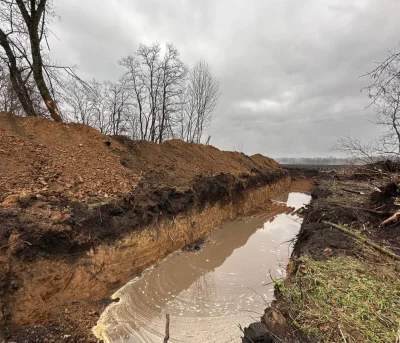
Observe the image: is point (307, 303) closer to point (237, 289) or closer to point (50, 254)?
point (237, 289)

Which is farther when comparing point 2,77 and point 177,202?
point 2,77

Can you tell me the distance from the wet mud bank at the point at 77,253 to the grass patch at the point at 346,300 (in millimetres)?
3244

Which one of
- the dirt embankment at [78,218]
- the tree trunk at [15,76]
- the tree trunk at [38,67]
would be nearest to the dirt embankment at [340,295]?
the dirt embankment at [78,218]

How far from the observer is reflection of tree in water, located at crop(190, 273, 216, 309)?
5562mm

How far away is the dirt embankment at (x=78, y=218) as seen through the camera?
4.24 m

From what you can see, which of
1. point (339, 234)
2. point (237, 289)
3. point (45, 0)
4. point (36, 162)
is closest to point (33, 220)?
point (36, 162)

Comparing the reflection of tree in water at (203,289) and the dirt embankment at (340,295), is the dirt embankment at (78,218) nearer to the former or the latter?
the reflection of tree in water at (203,289)

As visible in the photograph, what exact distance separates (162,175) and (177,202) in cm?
156

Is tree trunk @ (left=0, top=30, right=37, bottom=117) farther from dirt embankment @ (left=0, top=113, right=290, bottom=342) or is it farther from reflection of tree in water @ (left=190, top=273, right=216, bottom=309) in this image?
reflection of tree in water @ (left=190, top=273, right=216, bottom=309)

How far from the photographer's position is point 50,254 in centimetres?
476

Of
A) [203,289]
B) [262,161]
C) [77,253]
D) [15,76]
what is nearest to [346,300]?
[203,289]

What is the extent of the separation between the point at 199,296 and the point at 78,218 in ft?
10.1

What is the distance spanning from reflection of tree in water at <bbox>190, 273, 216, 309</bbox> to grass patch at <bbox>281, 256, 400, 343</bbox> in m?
2.49

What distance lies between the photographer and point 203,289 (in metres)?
6.05
